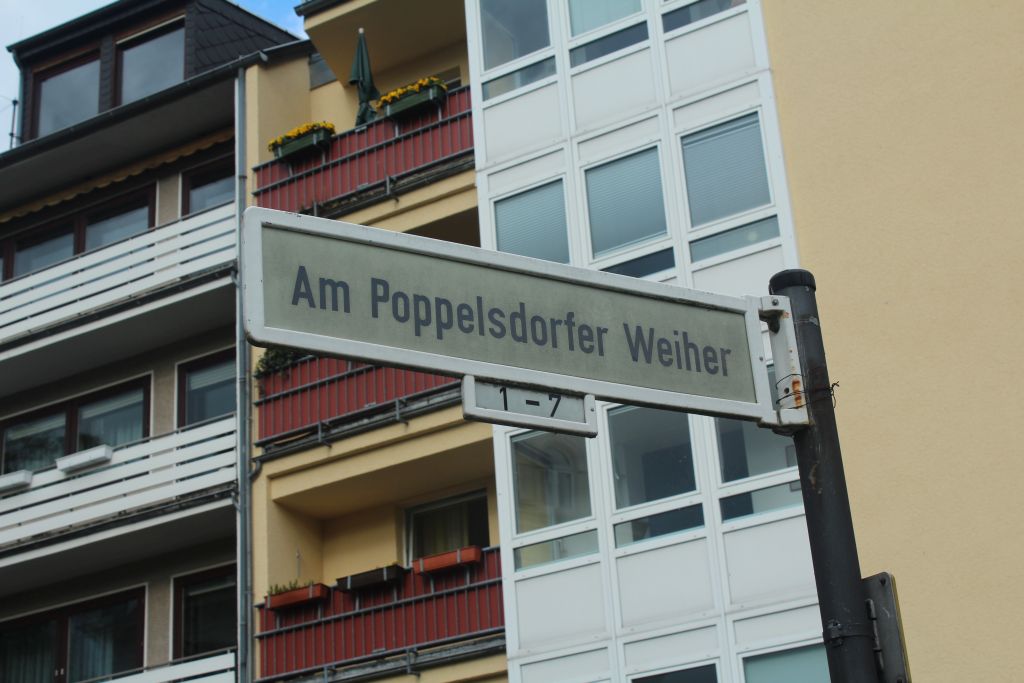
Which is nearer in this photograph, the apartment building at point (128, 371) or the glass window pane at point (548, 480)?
the glass window pane at point (548, 480)

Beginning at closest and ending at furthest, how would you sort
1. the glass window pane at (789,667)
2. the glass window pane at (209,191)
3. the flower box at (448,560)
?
the glass window pane at (789,667) < the flower box at (448,560) < the glass window pane at (209,191)

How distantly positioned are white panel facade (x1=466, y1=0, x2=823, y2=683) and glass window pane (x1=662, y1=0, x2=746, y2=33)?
0.02m

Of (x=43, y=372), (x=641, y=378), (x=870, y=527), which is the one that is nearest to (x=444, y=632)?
(x=870, y=527)

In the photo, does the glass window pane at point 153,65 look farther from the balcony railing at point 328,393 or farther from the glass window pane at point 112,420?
the balcony railing at point 328,393

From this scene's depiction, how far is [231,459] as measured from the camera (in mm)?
18672

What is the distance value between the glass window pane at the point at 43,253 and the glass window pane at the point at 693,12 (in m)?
10.8

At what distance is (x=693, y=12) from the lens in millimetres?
16375

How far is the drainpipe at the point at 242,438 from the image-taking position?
57.8 feet

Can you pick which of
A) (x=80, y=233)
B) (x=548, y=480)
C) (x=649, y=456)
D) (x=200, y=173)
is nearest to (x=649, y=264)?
(x=649, y=456)

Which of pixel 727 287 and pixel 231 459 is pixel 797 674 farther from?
pixel 231 459

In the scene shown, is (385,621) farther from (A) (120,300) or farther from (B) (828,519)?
(B) (828,519)

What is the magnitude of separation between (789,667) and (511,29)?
862 centimetres

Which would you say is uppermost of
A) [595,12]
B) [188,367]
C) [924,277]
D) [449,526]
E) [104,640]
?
[595,12]

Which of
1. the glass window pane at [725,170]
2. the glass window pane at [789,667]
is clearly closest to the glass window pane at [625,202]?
the glass window pane at [725,170]
